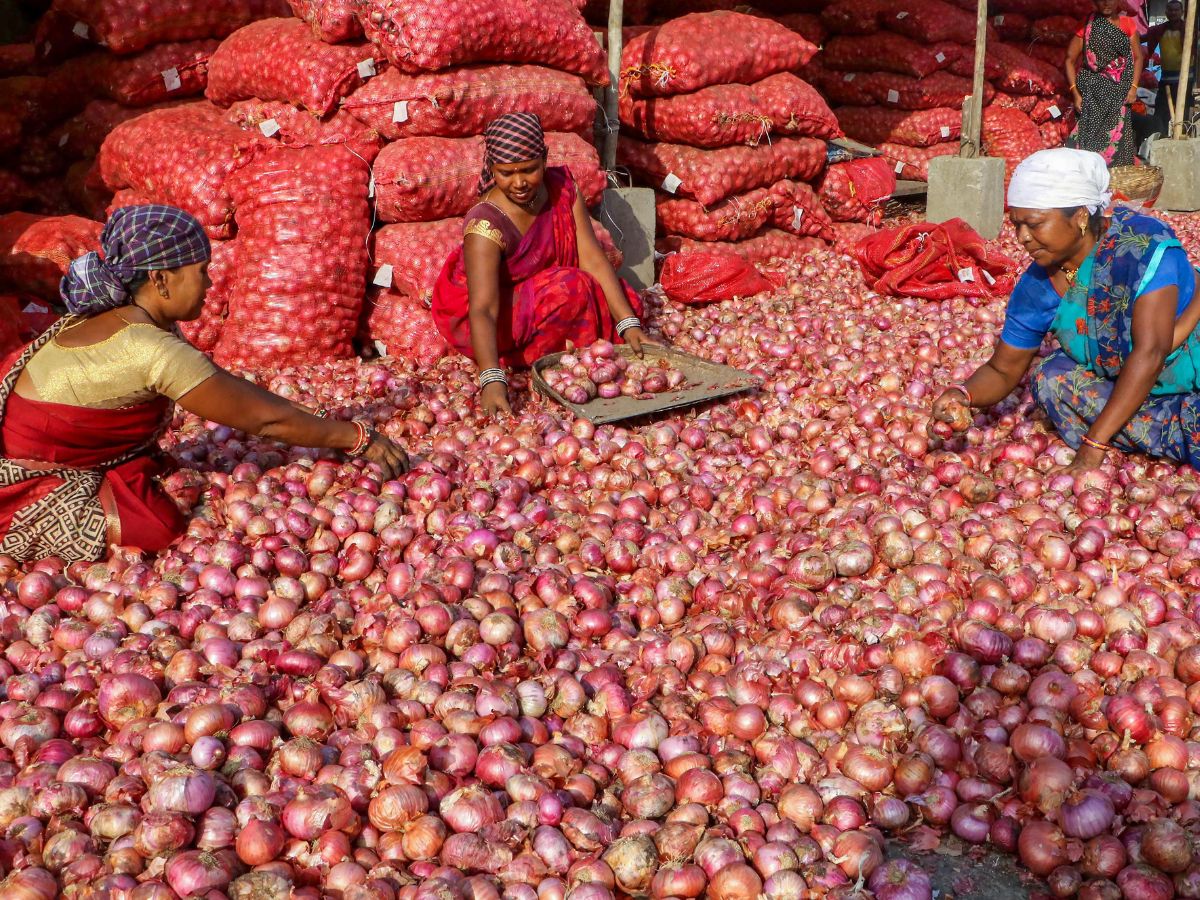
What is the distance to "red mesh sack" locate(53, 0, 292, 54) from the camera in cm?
471

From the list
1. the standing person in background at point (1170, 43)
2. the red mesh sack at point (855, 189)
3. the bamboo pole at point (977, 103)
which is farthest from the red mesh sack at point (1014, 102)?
the red mesh sack at point (855, 189)

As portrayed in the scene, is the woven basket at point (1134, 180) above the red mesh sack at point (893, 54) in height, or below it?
below

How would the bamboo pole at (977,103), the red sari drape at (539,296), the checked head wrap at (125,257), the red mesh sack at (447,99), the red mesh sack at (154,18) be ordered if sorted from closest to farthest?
the checked head wrap at (125,257)
the red sari drape at (539,296)
the red mesh sack at (447,99)
the red mesh sack at (154,18)
the bamboo pole at (977,103)

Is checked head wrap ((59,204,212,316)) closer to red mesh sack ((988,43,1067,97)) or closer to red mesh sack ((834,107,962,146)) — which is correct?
red mesh sack ((834,107,962,146))

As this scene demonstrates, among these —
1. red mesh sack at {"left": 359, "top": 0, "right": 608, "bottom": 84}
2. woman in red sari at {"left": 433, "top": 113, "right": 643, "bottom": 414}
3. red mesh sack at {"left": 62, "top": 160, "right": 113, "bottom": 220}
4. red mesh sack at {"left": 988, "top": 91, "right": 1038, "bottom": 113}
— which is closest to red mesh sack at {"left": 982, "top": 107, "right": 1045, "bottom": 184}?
red mesh sack at {"left": 988, "top": 91, "right": 1038, "bottom": 113}

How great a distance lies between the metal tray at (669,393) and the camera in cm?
352

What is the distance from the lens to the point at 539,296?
4035mm

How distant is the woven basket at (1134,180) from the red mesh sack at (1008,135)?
0.69 m

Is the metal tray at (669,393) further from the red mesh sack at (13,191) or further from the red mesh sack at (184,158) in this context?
the red mesh sack at (13,191)

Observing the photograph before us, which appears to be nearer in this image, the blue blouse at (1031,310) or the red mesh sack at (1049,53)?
the blue blouse at (1031,310)

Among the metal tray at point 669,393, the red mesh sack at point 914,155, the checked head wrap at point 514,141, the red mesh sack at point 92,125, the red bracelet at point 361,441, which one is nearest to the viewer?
the red bracelet at point 361,441

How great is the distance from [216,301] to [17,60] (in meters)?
2.50

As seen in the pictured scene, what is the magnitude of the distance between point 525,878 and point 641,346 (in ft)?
8.89

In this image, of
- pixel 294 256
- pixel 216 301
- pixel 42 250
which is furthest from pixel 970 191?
pixel 42 250
